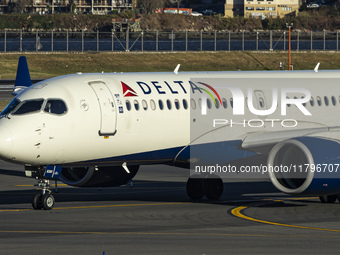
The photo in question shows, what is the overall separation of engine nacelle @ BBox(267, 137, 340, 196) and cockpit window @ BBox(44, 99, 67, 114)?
7260 mm

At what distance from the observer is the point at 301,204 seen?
33.3 meters

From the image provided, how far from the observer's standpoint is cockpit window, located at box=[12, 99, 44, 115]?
1183 inches

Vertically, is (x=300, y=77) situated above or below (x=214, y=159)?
above

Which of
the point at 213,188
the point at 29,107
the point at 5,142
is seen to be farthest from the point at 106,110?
the point at 213,188

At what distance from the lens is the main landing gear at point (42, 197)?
102 feet

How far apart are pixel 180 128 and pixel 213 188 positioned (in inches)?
127

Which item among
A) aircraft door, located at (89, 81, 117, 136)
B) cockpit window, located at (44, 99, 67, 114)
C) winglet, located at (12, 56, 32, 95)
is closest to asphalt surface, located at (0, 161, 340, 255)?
aircraft door, located at (89, 81, 117, 136)

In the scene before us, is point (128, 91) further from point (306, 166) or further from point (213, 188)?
point (306, 166)

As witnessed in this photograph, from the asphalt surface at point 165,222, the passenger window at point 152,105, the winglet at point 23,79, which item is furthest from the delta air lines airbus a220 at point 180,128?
the winglet at point 23,79

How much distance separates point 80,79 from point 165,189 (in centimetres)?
860

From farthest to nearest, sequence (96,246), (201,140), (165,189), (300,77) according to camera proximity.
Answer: (165,189), (300,77), (201,140), (96,246)

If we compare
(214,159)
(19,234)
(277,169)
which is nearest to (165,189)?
(214,159)

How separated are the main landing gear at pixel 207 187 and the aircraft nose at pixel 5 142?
8.52 m

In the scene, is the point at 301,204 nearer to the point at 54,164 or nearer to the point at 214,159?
the point at 214,159
